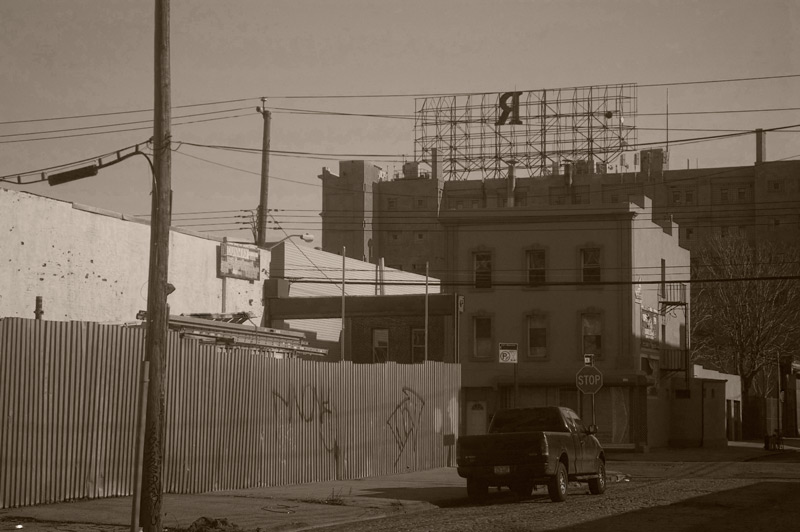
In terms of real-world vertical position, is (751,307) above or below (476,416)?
above

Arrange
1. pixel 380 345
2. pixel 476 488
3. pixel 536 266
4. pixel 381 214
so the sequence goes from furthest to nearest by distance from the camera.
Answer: pixel 381 214
pixel 380 345
pixel 536 266
pixel 476 488

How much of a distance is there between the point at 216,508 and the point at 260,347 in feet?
39.4

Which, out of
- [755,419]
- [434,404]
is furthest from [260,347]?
[755,419]

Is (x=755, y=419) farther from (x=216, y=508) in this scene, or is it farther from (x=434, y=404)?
(x=216, y=508)

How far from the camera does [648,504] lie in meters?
20.6

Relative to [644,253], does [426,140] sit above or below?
above

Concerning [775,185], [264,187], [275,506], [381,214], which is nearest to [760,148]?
[775,185]

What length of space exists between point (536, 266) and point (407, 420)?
67.5 ft

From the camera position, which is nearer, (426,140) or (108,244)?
(108,244)

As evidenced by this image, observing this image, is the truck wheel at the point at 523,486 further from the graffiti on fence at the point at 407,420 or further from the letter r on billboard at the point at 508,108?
the letter r on billboard at the point at 508,108

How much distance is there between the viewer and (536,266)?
4900 centimetres

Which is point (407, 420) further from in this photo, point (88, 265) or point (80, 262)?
point (88, 265)

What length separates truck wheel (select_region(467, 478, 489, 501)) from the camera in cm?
2208

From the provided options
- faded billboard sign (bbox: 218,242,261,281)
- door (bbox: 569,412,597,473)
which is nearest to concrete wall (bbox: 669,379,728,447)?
faded billboard sign (bbox: 218,242,261,281)
